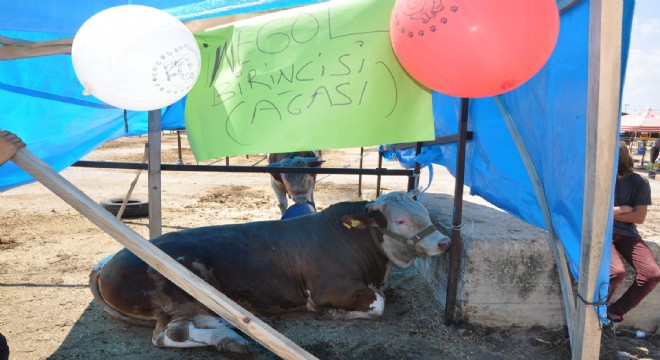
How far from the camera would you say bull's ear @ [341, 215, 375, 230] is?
3854mm

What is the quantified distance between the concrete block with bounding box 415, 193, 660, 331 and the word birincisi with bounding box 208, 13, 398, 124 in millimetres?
1504

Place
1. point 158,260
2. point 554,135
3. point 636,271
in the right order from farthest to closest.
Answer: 1. point 636,271
2. point 554,135
3. point 158,260

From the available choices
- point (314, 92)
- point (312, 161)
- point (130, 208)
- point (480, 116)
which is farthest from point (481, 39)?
point (130, 208)

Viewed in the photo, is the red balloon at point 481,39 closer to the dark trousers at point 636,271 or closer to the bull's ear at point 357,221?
the bull's ear at point 357,221

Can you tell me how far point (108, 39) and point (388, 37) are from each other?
1540mm

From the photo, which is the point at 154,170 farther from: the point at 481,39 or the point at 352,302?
the point at 481,39

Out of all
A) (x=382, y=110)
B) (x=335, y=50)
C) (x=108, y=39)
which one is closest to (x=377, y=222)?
(x=382, y=110)

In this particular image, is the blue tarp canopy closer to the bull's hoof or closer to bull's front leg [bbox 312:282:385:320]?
the bull's hoof

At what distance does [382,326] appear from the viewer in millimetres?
3729

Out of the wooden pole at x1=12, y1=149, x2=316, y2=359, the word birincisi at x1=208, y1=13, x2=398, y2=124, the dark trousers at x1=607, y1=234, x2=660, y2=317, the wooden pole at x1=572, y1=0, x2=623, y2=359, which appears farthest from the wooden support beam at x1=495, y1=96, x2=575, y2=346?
the wooden pole at x1=12, y1=149, x2=316, y2=359

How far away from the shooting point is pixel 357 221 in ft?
12.7

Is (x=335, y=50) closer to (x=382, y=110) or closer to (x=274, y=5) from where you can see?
(x=382, y=110)

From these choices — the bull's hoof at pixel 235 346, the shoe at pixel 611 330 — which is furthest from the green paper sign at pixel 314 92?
the shoe at pixel 611 330

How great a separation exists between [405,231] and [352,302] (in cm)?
70
